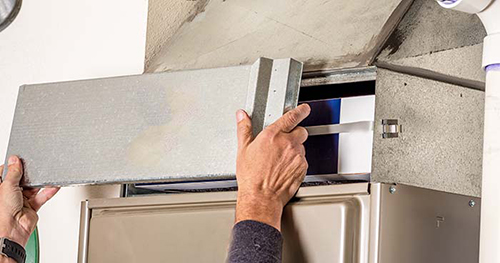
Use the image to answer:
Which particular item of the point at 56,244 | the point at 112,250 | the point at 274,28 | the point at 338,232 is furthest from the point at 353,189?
the point at 56,244

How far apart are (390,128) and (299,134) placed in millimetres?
155

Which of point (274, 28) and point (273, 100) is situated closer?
point (273, 100)

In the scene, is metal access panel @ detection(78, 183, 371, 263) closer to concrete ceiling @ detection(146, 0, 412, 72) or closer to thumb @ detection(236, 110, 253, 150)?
thumb @ detection(236, 110, 253, 150)

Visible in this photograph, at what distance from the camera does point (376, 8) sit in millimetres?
1519

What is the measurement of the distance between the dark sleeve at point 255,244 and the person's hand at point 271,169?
2cm

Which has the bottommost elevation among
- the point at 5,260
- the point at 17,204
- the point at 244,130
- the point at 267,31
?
the point at 5,260

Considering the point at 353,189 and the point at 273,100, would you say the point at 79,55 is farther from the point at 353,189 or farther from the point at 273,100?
the point at 353,189

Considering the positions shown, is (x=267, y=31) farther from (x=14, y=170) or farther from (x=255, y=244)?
(x=14, y=170)

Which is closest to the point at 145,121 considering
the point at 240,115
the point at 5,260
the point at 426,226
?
the point at 240,115

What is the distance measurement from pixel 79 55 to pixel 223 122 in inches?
24.3

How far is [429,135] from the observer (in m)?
1.55

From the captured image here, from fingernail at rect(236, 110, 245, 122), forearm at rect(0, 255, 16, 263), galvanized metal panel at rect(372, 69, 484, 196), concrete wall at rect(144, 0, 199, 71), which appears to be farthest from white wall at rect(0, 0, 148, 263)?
galvanized metal panel at rect(372, 69, 484, 196)

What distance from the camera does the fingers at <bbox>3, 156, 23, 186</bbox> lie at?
1.78 metres

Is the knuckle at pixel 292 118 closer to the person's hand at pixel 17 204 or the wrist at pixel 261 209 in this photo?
the wrist at pixel 261 209
